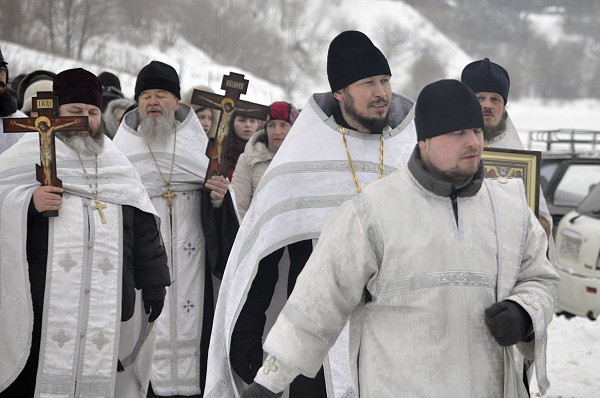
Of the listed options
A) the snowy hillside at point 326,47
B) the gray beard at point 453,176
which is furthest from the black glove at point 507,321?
the snowy hillside at point 326,47

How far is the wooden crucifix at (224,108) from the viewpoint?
221 inches

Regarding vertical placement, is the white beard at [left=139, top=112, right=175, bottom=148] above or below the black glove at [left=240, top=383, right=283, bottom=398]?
above

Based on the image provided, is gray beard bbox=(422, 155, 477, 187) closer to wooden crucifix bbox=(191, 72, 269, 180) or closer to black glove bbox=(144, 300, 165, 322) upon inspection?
black glove bbox=(144, 300, 165, 322)

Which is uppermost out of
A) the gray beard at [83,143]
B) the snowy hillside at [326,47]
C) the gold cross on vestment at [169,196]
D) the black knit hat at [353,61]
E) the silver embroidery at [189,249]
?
the snowy hillside at [326,47]

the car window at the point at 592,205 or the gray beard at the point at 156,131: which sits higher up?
the gray beard at the point at 156,131

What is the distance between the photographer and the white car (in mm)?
8664

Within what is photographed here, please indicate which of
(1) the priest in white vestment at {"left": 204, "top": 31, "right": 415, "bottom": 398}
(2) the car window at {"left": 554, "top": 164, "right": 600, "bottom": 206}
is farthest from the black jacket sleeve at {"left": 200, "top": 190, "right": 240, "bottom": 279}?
(2) the car window at {"left": 554, "top": 164, "right": 600, "bottom": 206}

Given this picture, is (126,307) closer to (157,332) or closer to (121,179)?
(121,179)

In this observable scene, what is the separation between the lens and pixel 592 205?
934 centimetres

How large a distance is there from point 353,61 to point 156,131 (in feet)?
6.56

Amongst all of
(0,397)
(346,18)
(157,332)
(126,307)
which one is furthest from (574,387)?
(346,18)

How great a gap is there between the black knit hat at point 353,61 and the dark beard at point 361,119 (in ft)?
0.20

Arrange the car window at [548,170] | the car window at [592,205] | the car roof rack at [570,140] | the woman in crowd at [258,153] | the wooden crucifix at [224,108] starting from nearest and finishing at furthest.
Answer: the wooden crucifix at [224,108] → the woman in crowd at [258,153] → the car window at [592,205] → the car window at [548,170] → the car roof rack at [570,140]

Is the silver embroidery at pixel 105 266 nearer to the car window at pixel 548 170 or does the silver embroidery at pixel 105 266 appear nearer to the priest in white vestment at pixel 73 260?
the priest in white vestment at pixel 73 260
